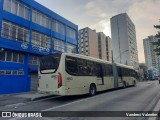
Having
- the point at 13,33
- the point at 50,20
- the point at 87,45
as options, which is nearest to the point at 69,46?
the point at 50,20

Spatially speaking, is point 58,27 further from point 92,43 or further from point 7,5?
point 92,43

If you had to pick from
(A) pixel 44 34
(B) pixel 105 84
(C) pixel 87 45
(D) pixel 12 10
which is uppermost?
(C) pixel 87 45

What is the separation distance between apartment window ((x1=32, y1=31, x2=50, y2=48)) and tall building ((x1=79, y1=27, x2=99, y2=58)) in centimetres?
6321

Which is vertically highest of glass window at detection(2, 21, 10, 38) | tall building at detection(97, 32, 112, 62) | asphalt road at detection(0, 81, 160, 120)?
tall building at detection(97, 32, 112, 62)

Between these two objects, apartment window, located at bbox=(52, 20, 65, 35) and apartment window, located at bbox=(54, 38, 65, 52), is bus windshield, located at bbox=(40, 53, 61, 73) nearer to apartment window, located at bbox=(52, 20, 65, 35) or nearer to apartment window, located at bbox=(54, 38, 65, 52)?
apartment window, located at bbox=(54, 38, 65, 52)

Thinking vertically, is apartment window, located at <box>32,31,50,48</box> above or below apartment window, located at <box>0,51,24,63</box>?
above

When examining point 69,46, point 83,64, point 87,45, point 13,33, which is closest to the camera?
point 83,64

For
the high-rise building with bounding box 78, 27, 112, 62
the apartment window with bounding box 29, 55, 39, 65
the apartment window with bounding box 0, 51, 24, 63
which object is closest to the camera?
the apartment window with bounding box 0, 51, 24, 63

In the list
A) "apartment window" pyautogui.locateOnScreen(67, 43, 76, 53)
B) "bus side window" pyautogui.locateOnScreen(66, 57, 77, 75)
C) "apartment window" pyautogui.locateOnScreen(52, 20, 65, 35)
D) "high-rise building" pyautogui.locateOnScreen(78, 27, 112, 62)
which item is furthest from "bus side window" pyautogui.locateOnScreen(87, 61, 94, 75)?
"high-rise building" pyautogui.locateOnScreen(78, 27, 112, 62)

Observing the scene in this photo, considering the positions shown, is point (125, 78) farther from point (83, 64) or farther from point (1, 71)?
point (1, 71)

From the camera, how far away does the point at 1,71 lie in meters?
19.6

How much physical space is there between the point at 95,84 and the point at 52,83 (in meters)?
4.81

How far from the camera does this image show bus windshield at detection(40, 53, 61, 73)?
11945mm

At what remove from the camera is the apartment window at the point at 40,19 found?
85.4 ft
